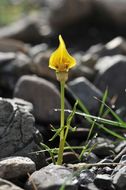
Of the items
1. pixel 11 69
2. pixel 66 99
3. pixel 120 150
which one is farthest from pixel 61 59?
pixel 11 69

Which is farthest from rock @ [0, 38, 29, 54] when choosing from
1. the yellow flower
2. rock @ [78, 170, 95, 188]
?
rock @ [78, 170, 95, 188]

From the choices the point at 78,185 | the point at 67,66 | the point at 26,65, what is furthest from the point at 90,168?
the point at 26,65

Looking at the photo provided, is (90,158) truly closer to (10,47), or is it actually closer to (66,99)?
(66,99)

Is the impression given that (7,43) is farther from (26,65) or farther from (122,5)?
(122,5)

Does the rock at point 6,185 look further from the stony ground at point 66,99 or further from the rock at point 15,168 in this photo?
the rock at point 15,168

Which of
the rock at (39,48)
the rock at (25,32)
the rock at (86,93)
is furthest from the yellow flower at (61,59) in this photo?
the rock at (25,32)

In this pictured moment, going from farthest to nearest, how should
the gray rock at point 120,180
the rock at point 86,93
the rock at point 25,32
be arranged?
the rock at point 25,32, the rock at point 86,93, the gray rock at point 120,180
